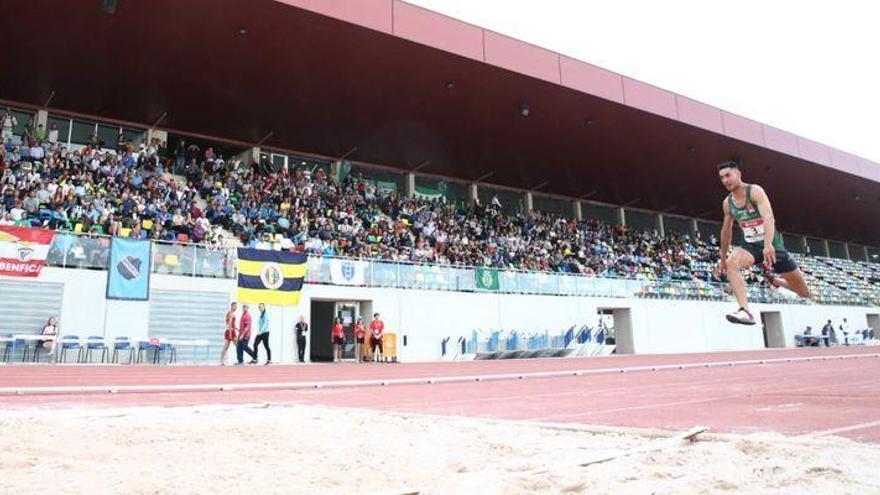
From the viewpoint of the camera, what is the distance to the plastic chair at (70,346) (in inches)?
584

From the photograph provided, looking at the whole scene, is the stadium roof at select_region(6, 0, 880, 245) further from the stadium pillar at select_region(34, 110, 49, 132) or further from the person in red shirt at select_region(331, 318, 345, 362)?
the person in red shirt at select_region(331, 318, 345, 362)

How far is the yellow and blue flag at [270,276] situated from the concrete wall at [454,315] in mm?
409

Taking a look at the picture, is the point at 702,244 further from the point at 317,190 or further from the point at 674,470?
the point at 674,470

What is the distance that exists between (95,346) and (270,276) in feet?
15.6

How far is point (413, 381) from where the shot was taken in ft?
34.0

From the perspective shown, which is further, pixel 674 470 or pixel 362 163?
pixel 362 163

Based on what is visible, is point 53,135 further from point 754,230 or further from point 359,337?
point 754,230

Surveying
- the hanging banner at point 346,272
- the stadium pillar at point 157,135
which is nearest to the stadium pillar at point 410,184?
the hanging banner at point 346,272

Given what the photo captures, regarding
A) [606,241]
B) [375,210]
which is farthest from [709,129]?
[375,210]

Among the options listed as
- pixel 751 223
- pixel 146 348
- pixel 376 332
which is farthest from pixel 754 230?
pixel 146 348

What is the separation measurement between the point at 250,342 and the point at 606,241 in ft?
68.9

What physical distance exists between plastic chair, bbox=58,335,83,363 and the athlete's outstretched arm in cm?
1513

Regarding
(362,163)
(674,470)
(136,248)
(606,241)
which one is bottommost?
(674,470)

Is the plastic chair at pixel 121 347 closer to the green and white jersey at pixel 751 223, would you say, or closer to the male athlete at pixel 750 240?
the male athlete at pixel 750 240
